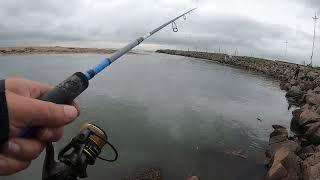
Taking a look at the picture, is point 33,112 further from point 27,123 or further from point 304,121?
point 304,121

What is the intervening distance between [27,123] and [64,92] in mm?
502

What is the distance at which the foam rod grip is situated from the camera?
Result: 6.70 feet

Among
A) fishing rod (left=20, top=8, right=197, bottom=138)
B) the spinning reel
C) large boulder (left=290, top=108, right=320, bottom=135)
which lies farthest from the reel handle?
large boulder (left=290, top=108, right=320, bottom=135)

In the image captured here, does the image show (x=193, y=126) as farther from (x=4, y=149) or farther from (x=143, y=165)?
(x=4, y=149)

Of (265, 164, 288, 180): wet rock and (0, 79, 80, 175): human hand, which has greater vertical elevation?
(0, 79, 80, 175): human hand

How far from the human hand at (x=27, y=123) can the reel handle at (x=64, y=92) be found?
48mm

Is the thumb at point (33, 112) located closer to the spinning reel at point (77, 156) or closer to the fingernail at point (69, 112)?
the fingernail at point (69, 112)

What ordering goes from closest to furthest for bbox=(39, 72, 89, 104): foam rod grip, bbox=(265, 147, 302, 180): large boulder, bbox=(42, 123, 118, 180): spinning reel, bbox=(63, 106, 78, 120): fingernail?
bbox=(63, 106, 78, 120): fingernail < bbox=(39, 72, 89, 104): foam rod grip < bbox=(42, 123, 118, 180): spinning reel < bbox=(265, 147, 302, 180): large boulder

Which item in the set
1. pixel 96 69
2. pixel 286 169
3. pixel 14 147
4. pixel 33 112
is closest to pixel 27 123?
pixel 33 112

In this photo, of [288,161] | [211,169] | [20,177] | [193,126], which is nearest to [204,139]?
[193,126]

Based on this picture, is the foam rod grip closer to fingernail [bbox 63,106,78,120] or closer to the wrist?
fingernail [bbox 63,106,78,120]

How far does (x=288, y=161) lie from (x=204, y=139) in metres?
5.62

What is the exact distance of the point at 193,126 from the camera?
17.2 m

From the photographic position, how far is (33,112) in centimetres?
164
